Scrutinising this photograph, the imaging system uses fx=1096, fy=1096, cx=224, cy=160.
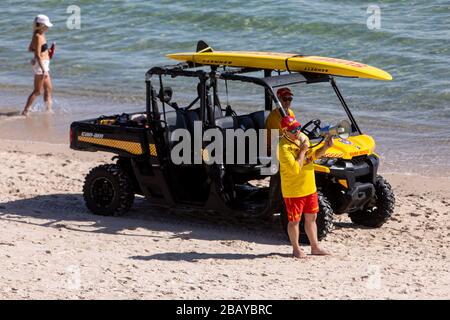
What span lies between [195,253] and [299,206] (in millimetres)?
969

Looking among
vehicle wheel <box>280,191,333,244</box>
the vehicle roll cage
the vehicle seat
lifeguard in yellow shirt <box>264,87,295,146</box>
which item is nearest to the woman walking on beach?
the vehicle roll cage

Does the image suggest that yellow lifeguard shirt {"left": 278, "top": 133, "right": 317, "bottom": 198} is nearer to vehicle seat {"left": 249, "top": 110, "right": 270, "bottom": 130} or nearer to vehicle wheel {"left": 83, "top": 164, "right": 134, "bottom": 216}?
vehicle seat {"left": 249, "top": 110, "right": 270, "bottom": 130}

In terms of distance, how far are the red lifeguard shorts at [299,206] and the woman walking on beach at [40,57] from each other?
7.80 meters

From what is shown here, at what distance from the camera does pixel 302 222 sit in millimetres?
9539

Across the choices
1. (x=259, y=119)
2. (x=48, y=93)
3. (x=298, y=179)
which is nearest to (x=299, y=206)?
(x=298, y=179)

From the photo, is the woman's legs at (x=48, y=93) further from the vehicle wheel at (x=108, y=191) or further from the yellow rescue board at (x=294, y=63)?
the yellow rescue board at (x=294, y=63)

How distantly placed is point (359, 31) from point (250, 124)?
11540mm

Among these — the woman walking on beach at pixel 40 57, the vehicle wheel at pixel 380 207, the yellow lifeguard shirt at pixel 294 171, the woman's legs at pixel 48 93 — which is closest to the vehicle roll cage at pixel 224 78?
the vehicle wheel at pixel 380 207

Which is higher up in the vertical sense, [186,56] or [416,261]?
[186,56]

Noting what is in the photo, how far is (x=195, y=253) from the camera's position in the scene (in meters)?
9.27

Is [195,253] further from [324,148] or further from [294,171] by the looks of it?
[324,148]

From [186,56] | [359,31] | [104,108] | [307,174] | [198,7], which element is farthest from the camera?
[198,7]
